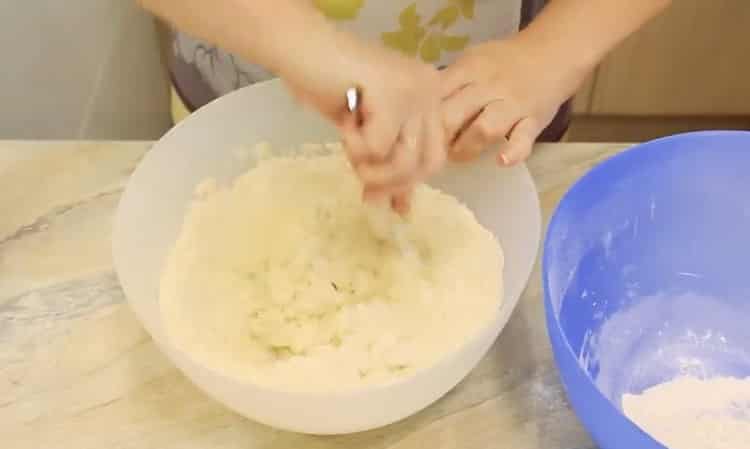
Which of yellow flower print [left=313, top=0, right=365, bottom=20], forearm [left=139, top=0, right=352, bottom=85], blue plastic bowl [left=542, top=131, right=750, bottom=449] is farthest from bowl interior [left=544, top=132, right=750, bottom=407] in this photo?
yellow flower print [left=313, top=0, right=365, bottom=20]

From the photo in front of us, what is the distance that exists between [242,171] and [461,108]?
0.22 meters

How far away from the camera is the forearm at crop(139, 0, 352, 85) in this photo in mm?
613

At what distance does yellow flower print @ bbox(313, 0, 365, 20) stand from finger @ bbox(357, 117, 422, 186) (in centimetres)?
25

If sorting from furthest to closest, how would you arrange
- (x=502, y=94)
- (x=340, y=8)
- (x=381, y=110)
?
1. (x=340, y=8)
2. (x=502, y=94)
3. (x=381, y=110)

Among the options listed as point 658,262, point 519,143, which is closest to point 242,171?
point 519,143

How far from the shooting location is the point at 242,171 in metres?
0.80

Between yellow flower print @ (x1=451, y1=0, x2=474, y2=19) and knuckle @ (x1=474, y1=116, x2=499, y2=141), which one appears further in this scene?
yellow flower print @ (x1=451, y1=0, x2=474, y2=19)

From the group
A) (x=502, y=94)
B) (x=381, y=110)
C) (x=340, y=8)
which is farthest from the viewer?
(x=340, y=8)

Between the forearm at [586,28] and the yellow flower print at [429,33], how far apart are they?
15 centimetres

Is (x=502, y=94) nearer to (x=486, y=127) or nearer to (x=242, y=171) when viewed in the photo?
(x=486, y=127)

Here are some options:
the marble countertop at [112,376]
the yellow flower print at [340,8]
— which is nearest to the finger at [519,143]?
the marble countertop at [112,376]

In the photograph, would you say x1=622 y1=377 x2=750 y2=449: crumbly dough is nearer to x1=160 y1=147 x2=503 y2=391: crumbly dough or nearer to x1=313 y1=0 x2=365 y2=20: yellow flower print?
x1=160 y1=147 x2=503 y2=391: crumbly dough

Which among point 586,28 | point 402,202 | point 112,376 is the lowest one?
point 112,376

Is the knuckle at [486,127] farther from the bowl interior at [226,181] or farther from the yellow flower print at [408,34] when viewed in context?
the yellow flower print at [408,34]
